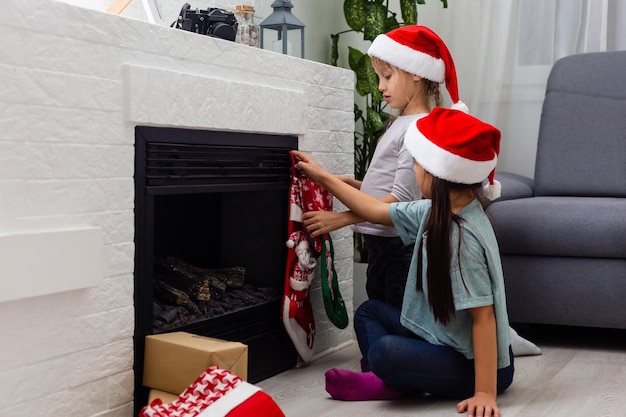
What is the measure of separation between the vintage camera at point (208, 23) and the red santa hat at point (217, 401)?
0.93 metres

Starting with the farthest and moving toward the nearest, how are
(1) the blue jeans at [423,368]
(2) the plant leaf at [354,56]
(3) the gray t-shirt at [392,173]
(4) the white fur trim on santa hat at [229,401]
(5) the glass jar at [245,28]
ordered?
1. (2) the plant leaf at [354,56]
2. (5) the glass jar at [245,28]
3. (3) the gray t-shirt at [392,173]
4. (1) the blue jeans at [423,368]
5. (4) the white fur trim on santa hat at [229,401]

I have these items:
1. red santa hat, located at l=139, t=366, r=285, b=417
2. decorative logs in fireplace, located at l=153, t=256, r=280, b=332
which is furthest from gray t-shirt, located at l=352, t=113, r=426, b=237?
red santa hat, located at l=139, t=366, r=285, b=417

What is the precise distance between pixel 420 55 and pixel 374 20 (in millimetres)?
1038

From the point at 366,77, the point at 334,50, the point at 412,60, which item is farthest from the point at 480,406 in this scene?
the point at 334,50

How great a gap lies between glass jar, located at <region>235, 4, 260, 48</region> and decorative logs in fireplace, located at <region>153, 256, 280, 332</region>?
0.68 metres

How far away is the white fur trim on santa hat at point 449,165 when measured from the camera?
195 centimetres

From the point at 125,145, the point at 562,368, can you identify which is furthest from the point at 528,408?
the point at 125,145

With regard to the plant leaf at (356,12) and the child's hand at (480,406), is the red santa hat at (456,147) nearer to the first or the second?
the child's hand at (480,406)

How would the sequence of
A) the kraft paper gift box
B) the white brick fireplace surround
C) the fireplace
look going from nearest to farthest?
the white brick fireplace surround, the kraft paper gift box, the fireplace

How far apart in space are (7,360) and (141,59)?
2.37 ft

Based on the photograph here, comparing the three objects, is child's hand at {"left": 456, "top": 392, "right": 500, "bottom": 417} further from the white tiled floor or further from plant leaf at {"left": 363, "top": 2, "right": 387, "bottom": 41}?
plant leaf at {"left": 363, "top": 2, "right": 387, "bottom": 41}

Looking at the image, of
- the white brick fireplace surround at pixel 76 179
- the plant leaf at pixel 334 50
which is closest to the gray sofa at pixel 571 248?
the plant leaf at pixel 334 50

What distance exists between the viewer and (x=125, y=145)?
5.89 ft

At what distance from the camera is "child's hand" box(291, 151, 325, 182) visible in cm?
229
